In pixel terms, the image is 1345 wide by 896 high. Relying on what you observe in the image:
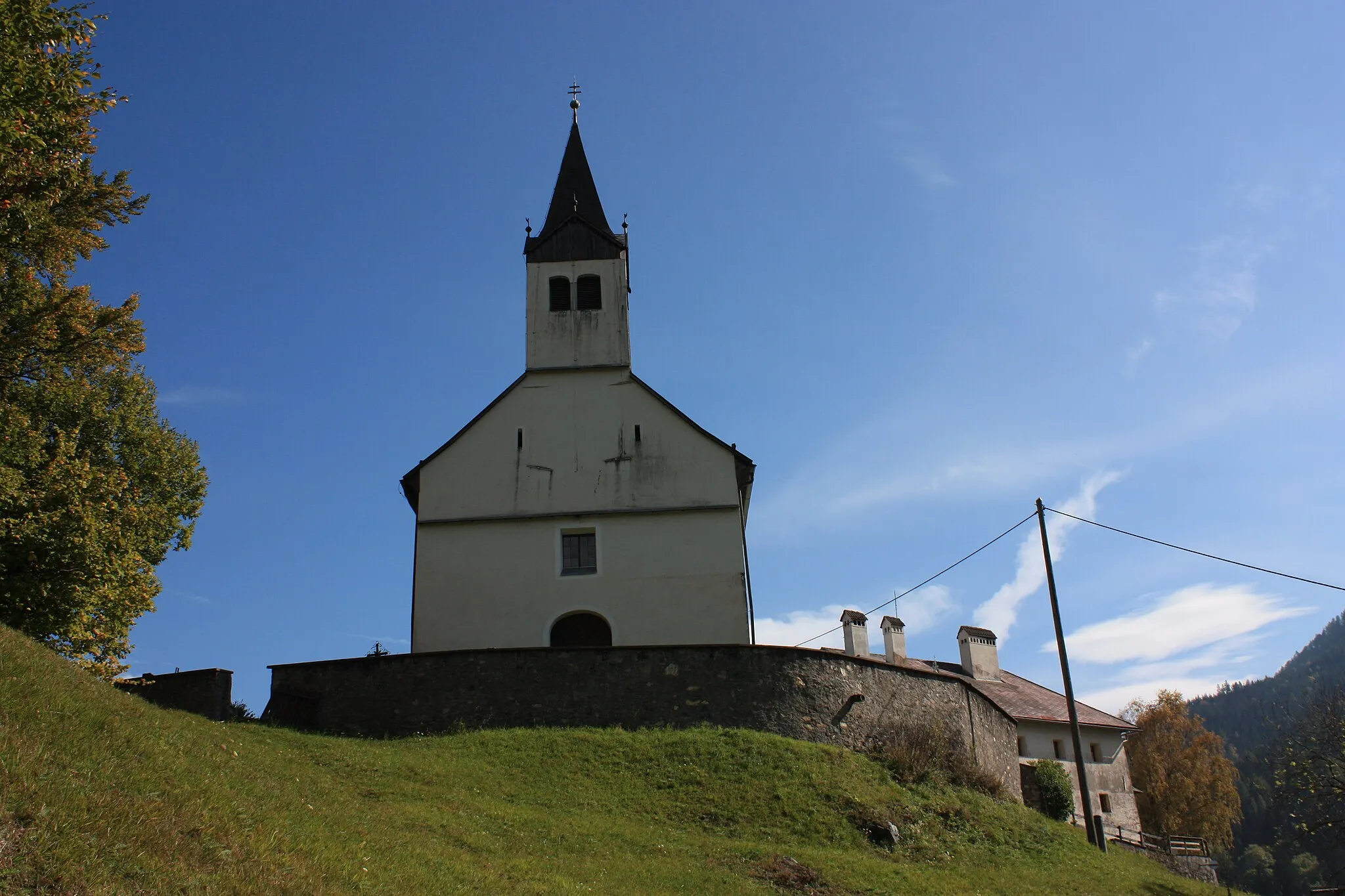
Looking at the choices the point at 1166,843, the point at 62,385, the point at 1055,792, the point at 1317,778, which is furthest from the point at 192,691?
the point at 1166,843

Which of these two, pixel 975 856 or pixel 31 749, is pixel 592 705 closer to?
pixel 975 856

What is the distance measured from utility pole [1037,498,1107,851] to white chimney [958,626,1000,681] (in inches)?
769

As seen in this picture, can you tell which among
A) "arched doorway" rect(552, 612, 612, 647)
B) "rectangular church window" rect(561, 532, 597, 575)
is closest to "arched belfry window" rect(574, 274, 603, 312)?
"rectangular church window" rect(561, 532, 597, 575)

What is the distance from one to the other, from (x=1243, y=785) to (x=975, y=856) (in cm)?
9605

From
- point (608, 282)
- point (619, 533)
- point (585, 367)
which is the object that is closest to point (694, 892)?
point (619, 533)

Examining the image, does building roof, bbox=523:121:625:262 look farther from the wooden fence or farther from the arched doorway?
the wooden fence

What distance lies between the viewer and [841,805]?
19.1 meters

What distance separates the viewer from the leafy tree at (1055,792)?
28.5 metres

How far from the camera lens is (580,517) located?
28.7m

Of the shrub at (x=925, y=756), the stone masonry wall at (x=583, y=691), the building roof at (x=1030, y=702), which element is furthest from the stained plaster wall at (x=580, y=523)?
the building roof at (x=1030, y=702)

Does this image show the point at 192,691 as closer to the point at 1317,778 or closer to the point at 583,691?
the point at 583,691

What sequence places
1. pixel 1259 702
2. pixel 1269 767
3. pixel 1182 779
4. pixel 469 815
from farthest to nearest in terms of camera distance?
pixel 1259 702 < pixel 1269 767 < pixel 1182 779 < pixel 469 815

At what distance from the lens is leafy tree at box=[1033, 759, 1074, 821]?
28.5 meters

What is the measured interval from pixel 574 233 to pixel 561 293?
80.9 inches
